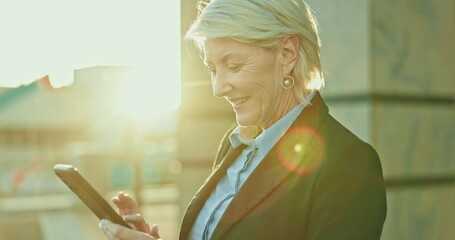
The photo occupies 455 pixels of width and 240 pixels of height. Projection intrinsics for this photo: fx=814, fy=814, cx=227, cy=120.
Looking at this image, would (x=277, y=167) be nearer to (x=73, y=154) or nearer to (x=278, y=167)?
(x=278, y=167)

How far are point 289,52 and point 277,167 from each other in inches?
11.6

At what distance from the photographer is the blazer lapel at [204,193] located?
2273 mm

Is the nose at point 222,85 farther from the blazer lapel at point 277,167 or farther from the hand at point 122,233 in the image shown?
the hand at point 122,233

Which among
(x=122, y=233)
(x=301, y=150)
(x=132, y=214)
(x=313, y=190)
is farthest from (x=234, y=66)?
(x=132, y=214)

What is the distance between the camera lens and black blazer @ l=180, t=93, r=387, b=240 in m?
1.86

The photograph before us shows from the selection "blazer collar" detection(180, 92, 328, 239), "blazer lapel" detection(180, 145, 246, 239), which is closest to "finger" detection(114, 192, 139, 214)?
"blazer lapel" detection(180, 145, 246, 239)

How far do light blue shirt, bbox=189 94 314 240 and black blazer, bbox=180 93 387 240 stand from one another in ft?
0.11

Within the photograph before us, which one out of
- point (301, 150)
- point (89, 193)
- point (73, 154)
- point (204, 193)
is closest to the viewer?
point (301, 150)

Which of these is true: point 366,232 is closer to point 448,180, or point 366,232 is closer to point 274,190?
point 274,190

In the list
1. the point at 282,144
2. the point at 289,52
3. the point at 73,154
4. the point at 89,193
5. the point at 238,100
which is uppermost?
the point at 289,52

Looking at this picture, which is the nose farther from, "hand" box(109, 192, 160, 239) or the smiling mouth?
"hand" box(109, 192, 160, 239)

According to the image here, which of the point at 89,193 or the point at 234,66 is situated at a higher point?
the point at 234,66

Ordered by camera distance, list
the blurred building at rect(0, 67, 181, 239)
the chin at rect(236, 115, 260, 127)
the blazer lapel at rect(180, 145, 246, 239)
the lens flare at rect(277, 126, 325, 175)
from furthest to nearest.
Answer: the blurred building at rect(0, 67, 181, 239) → the blazer lapel at rect(180, 145, 246, 239) → the chin at rect(236, 115, 260, 127) → the lens flare at rect(277, 126, 325, 175)

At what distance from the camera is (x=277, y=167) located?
6.77 ft
